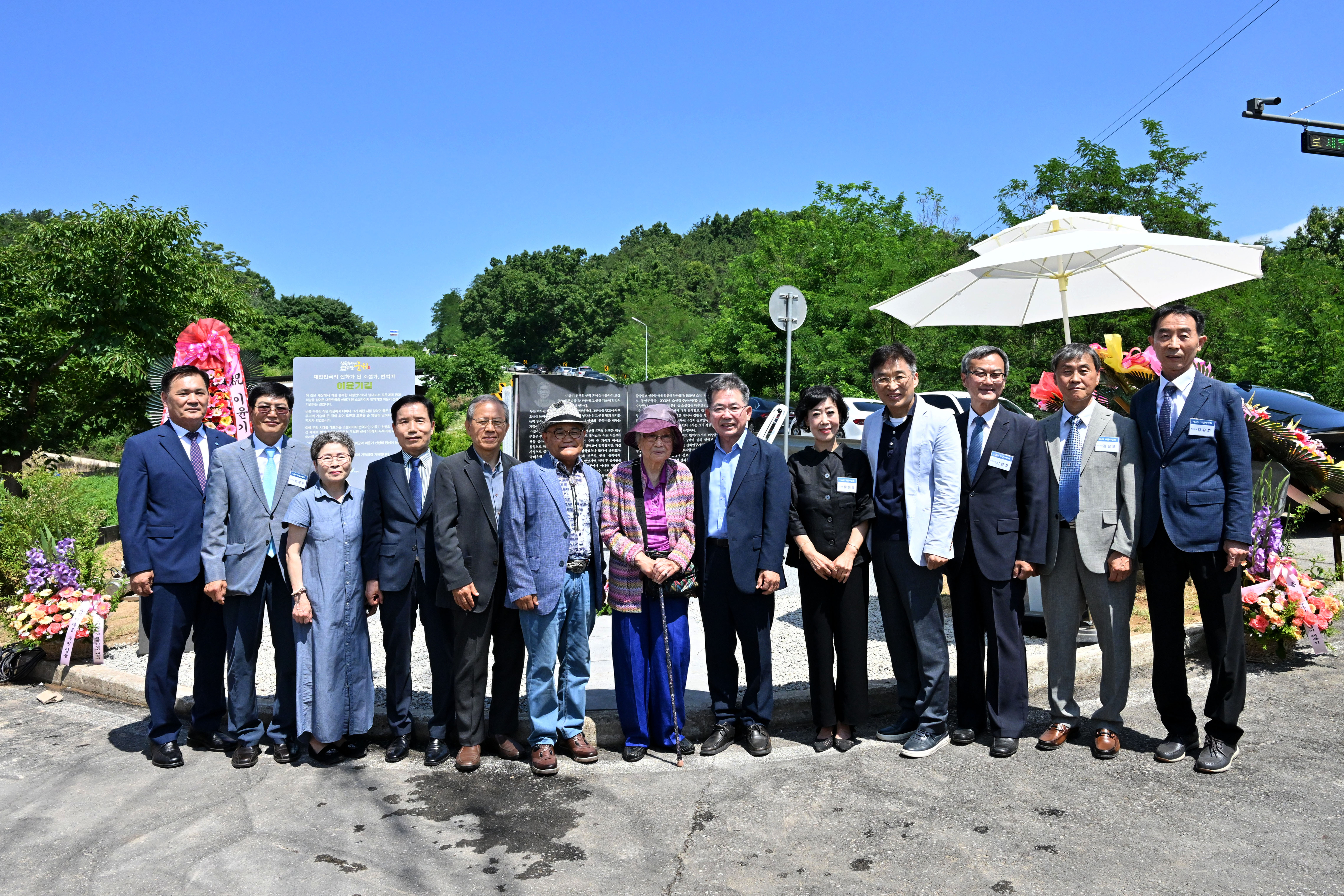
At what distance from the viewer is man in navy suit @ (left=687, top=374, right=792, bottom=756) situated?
4660mm

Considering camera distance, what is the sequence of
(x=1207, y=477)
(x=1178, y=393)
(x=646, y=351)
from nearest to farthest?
(x=1207, y=477)
(x=1178, y=393)
(x=646, y=351)

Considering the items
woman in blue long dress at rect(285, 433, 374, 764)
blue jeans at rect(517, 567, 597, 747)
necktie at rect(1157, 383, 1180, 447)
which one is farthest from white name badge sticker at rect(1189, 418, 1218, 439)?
woman in blue long dress at rect(285, 433, 374, 764)

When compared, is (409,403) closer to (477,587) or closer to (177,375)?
(477,587)

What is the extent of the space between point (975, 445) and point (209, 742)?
446 centimetres

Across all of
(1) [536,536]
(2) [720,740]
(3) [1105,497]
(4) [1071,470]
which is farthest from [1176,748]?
(1) [536,536]

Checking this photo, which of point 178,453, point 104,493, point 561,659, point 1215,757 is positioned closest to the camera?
point 1215,757

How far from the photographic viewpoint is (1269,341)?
1580 centimetres

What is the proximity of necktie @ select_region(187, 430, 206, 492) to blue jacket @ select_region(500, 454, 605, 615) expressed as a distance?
1.80 m

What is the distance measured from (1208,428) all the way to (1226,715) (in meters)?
1.37

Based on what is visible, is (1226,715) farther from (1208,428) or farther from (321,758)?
(321,758)

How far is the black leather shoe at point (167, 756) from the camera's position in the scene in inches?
188

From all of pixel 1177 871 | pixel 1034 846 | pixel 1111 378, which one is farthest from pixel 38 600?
pixel 1111 378

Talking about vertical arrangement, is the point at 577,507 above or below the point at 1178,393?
below

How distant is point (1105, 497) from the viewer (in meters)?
4.59
